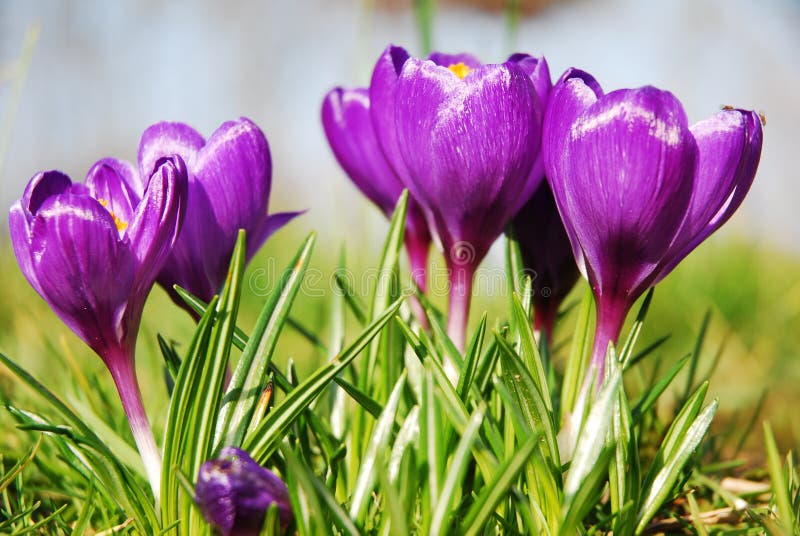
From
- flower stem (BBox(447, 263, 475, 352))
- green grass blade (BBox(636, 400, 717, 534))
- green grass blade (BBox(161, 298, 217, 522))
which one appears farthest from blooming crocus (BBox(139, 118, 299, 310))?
green grass blade (BBox(636, 400, 717, 534))

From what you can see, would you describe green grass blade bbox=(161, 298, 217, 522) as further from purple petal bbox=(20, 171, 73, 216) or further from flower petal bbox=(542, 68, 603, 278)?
flower petal bbox=(542, 68, 603, 278)

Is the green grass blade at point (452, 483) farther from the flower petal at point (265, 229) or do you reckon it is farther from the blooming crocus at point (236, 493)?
the flower petal at point (265, 229)

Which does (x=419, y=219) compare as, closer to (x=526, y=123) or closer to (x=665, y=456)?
(x=526, y=123)

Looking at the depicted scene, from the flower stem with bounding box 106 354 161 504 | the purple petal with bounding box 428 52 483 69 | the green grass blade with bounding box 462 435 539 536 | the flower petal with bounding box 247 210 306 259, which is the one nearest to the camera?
the green grass blade with bounding box 462 435 539 536

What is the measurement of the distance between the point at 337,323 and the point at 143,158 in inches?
12.5

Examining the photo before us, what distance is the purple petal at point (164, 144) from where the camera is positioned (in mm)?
728

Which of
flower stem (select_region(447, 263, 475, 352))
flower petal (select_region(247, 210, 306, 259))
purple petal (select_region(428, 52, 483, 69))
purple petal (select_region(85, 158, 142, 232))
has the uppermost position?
purple petal (select_region(428, 52, 483, 69))

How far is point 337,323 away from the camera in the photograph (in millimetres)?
923

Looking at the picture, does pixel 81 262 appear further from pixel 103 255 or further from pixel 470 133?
pixel 470 133

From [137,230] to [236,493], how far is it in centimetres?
23

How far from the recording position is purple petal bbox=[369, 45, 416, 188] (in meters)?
0.74

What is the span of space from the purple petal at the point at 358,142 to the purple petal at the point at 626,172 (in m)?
0.24

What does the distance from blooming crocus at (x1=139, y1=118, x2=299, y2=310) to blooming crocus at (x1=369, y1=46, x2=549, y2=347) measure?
0.46 ft

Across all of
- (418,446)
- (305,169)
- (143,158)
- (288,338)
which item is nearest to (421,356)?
(418,446)
